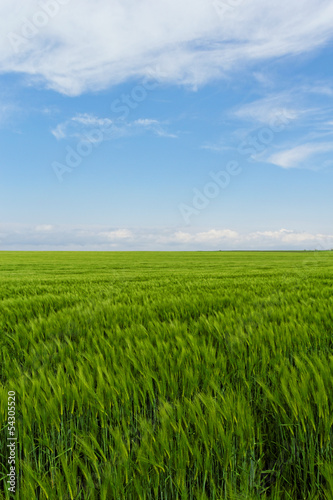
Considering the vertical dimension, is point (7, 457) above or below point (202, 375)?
below

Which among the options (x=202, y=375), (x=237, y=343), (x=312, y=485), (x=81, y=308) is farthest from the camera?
(x=81, y=308)

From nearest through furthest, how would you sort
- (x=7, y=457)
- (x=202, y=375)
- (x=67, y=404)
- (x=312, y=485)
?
(x=312, y=485)
(x=7, y=457)
(x=67, y=404)
(x=202, y=375)

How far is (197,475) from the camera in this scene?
136 cm

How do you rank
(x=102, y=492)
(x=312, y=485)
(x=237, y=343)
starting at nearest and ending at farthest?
(x=102, y=492)
(x=312, y=485)
(x=237, y=343)

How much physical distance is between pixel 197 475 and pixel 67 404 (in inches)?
32.1

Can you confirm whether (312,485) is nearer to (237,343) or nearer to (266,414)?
(266,414)

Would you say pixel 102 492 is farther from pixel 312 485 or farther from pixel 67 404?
pixel 312 485

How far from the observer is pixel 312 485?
129cm

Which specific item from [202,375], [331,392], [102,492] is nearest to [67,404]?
[102,492]

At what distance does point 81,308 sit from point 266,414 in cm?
335

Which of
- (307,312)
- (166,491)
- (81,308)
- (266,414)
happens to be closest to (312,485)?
(266,414)

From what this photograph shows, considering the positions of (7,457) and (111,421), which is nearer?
(7,457)

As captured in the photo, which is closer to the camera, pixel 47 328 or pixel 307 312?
pixel 47 328

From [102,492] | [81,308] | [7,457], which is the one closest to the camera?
[102,492]
